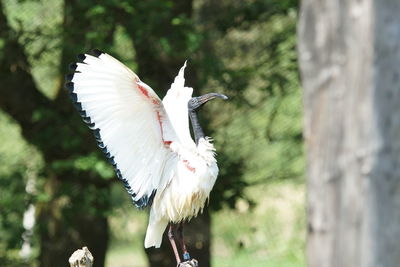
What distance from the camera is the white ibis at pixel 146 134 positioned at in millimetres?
5078

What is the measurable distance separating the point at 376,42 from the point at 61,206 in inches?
240

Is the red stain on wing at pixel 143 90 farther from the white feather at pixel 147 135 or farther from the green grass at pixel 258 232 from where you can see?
the green grass at pixel 258 232

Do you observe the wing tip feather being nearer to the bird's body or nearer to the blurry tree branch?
the bird's body

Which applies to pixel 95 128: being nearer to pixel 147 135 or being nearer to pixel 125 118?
pixel 125 118

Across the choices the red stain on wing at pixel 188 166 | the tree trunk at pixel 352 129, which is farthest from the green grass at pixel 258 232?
the tree trunk at pixel 352 129

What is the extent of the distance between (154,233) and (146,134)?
0.60 metres

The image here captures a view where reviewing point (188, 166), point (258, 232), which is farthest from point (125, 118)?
point (258, 232)

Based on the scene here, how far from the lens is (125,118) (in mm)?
5129

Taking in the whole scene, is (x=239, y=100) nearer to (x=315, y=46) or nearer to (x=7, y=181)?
(x=7, y=181)

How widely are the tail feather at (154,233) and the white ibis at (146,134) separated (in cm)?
1

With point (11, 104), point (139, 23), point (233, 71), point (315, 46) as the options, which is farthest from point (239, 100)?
point (315, 46)

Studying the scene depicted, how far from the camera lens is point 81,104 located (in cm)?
516

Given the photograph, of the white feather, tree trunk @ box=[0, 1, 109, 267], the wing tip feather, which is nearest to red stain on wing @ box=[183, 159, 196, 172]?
the white feather

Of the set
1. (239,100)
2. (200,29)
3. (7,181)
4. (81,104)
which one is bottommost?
(81,104)
